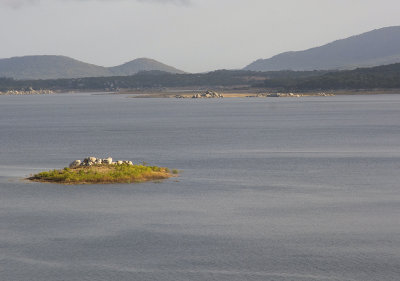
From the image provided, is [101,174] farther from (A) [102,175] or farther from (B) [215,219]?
(B) [215,219]

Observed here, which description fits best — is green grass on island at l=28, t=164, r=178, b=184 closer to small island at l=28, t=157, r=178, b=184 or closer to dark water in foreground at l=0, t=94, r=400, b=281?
small island at l=28, t=157, r=178, b=184

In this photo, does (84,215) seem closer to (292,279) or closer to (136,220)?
(136,220)

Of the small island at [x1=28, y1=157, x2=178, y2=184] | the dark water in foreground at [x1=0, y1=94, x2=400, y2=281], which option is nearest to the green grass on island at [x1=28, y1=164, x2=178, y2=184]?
the small island at [x1=28, y1=157, x2=178, y2=184]

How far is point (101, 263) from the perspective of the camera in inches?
1101

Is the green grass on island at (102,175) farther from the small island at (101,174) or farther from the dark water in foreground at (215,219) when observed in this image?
the dark water in foreground at (215,219)

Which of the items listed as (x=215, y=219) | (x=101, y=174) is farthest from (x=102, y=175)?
(x=215, y=219)

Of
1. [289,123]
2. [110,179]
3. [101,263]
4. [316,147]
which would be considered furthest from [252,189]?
[289,123]

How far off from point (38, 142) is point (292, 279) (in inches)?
2522

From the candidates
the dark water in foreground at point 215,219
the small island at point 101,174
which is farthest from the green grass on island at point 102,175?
the dark water in foreground at point 215,219

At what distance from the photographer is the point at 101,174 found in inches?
1898

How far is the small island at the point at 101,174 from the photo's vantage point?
47844mm

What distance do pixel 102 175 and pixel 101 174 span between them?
0.62 feet

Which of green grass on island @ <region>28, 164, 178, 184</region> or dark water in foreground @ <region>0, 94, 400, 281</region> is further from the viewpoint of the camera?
green grass on island @ <region>28, 164, 178, 184</region>

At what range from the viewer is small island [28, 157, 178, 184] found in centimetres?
4784
